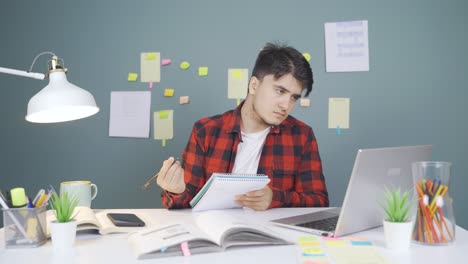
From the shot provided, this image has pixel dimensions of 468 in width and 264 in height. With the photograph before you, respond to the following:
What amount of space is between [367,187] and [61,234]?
718mm

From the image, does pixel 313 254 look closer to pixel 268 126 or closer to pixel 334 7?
pixel 268 126

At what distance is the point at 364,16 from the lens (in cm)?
249

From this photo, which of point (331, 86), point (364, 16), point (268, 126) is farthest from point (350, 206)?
point (364, 16)

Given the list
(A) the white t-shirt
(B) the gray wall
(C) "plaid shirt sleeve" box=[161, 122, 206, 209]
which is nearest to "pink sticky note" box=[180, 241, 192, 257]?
(C) "plaid shirt sleeve" box=[161, 122, 206, 209]

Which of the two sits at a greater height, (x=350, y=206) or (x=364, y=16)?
(x=364, y=16)

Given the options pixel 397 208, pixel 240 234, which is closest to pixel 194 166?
pixel 240 234

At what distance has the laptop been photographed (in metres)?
1.14

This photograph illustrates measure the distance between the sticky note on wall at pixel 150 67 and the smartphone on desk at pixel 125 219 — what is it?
1287 millimetres

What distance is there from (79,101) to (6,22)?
1714 millimetres

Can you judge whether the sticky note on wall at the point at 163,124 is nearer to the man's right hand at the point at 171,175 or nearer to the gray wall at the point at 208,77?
the gray wall at the point at 208,77

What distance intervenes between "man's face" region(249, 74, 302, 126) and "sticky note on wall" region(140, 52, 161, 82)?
0.80 metres

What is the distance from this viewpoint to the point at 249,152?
6.67ft

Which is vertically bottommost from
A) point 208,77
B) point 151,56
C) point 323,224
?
point 323,224

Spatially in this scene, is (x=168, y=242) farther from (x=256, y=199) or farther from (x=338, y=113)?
(x=338, y=113)
